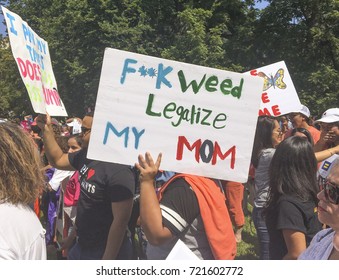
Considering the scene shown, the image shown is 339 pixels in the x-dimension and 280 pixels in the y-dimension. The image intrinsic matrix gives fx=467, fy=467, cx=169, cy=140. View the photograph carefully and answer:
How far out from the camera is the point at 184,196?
2.07 m

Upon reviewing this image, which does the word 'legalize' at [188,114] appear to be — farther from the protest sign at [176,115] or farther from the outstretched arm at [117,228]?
the outstretched arm at [117,228]

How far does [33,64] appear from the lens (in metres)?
2.94

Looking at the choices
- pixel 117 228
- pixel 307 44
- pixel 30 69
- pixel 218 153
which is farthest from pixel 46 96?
pixel 307 44

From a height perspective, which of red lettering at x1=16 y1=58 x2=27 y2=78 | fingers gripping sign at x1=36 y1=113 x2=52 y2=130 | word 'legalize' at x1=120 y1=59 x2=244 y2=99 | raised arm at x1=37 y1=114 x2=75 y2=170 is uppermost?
word 'legalize' at x1=120 y1=59 x2=244 y2=99

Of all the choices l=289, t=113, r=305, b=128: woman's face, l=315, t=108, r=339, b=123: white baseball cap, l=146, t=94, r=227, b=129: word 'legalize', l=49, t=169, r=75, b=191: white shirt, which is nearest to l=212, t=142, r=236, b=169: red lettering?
l=146, t=94, r=227, b=129: word 'legalize'

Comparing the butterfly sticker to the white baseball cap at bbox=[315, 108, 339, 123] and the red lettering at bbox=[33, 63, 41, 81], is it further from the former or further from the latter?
the red lettering at bbox=[33, 63, 41, 81]

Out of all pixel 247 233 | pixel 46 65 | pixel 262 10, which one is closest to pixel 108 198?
pixel 46 65

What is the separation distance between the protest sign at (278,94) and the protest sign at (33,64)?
2126 mm

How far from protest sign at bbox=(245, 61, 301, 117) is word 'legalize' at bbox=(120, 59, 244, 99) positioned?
8.12ft

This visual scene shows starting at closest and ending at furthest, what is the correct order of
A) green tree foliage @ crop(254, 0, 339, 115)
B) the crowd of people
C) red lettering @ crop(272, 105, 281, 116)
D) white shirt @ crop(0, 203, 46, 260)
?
white shirt @ crop(0, 203, 46, 260) → the crowd of people → red lettering @ crop(272, 105, 281, 116) → green tree foliage @ crop(254, 0, 339, 115)

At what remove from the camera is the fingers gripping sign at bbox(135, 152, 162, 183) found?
2.06 meters

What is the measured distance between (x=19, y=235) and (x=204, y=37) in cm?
1936

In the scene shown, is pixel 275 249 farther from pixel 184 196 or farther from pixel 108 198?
pixel 108 198
